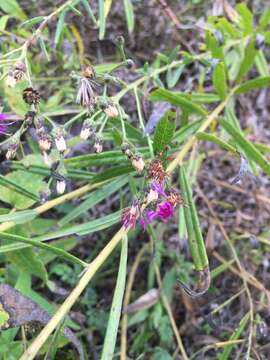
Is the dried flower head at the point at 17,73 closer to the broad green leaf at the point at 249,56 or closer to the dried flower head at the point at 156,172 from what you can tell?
the dried flower head at the point at 156,172

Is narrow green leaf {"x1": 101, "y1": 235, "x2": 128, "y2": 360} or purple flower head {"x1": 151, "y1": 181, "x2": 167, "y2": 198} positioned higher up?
purple flower head {"x1": 151, "y1": 181, "x2": 167, "y2": 198}

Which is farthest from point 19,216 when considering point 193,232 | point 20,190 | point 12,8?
point 12,8

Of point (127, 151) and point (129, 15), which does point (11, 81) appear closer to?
point (127, 151)

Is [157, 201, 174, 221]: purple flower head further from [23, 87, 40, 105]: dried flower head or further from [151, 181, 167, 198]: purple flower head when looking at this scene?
[23, 87, 40, 105]: dried flower head

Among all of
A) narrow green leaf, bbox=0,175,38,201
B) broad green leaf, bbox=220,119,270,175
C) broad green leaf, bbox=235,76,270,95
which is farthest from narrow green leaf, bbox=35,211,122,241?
broad green leaf, bbox=235,76,270,95

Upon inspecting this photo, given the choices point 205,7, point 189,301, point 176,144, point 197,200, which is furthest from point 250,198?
point 205,7

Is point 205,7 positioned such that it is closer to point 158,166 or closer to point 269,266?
point 269,266
